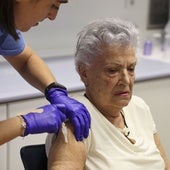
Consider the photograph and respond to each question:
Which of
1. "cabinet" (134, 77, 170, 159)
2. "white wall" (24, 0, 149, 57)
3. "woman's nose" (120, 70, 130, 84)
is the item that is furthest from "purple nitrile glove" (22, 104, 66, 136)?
"white wall" (24, 0, 149, 57)

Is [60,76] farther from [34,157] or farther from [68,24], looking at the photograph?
[34,157]

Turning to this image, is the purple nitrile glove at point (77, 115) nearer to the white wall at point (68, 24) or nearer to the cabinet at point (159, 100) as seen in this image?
the cabinet at point (159, 100)

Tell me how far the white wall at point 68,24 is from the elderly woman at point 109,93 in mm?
1067

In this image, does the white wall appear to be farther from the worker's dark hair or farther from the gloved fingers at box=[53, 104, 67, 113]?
the worker's dark hair

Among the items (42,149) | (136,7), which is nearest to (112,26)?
(42,149)

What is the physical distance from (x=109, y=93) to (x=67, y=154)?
0.31 metres

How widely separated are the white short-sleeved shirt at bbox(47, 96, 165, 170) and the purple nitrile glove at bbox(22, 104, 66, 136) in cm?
14

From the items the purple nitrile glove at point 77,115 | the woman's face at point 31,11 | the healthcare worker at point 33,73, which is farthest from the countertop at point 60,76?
the woman's face at point 31,11

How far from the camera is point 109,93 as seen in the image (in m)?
1.58

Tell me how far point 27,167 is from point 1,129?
0.73 feet

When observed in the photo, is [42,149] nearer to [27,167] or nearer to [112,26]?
[27,167]

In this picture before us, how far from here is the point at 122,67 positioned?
156 cm

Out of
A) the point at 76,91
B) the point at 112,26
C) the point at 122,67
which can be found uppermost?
the point at 112,26

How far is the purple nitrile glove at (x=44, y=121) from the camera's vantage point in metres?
1.38
